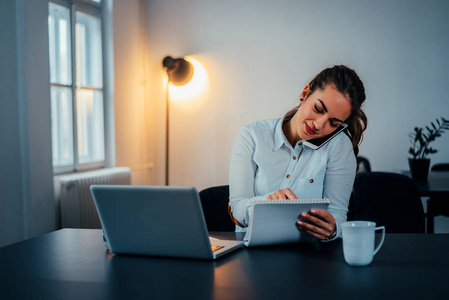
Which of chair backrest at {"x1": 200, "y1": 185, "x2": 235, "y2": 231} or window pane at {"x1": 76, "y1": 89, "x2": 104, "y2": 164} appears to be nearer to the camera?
chair backrest at {"x1": 200, "y1": 185, "x2": 235, "y2": 231}

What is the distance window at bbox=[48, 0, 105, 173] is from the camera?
382 cm

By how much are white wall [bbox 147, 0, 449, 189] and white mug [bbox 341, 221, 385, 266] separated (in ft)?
11.5

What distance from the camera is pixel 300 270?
4.16 feet

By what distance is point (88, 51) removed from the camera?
14.1ft

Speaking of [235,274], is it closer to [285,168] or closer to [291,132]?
[285,168]

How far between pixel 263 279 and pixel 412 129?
3.82 metres

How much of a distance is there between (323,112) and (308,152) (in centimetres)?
21

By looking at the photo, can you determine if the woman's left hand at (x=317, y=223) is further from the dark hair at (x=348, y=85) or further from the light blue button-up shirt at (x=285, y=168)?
the dark hair at (x=348, y=85)

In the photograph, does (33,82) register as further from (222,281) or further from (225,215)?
(222,281)

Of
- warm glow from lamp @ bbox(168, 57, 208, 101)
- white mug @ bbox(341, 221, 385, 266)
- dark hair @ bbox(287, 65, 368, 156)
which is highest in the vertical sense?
warm glow from lamp @ bbox(168, 57, 208, 101)

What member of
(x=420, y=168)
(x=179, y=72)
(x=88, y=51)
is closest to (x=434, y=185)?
(x=420, y=168)

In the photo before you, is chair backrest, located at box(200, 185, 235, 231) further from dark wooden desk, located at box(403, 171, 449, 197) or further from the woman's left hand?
dark wooden desk, located at box(403, 171, 449, 197)

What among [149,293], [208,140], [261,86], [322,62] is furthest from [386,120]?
[149,293]

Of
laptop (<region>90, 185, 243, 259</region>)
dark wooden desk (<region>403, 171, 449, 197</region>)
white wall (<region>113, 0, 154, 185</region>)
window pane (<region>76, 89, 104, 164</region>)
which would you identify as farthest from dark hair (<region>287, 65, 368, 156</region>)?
white wall (<region>113, 0, 154, 185</region>)
